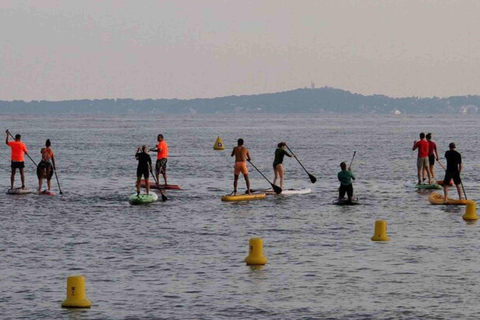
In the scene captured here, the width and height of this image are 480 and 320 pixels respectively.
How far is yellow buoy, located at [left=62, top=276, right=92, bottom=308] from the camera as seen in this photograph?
18.3m

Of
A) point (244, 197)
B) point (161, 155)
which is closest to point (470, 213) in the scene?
point (244, 197)

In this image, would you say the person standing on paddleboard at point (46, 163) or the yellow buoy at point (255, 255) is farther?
the person standing on paddleboard at point (46, 163)

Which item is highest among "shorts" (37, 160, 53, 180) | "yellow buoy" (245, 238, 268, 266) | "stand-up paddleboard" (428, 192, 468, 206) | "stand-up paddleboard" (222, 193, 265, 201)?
"shorts" (37, 160, 53, 180)

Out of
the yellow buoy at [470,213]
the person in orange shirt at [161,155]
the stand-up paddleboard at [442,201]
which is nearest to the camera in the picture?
the yellow buoy at [470,213]

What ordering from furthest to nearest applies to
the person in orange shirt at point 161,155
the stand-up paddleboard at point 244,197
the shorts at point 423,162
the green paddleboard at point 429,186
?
the green paddleboard at point 429,186 < the shorts at point 423,162 < the person in orange shirt at point 161,155 < the stand-up paddleboard at point 244,197

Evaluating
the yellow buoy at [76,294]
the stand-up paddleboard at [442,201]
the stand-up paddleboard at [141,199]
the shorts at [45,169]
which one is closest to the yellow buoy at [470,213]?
the stand-up paddleboard at [442,201]

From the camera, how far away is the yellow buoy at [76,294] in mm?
18328

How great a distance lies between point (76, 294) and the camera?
18453 millimetres

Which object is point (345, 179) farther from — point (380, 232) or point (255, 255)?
point (255, 255)

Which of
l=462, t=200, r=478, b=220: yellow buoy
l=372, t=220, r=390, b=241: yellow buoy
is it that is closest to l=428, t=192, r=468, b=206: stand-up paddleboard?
l=462, t=200, r=478, b=220: yellow buoy

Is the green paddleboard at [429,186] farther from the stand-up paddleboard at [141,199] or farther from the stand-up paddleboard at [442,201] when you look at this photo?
the stand-up paddleboard at [141,199]

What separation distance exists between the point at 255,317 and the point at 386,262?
6.28 metres

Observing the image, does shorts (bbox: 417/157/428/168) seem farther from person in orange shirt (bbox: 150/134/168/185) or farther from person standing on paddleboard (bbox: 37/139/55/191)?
person standing on paddleboard (bbox: 37/139/55/191)

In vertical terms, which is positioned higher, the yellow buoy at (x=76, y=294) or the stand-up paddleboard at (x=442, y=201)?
the yellow buoy at (x=76, y=294)
